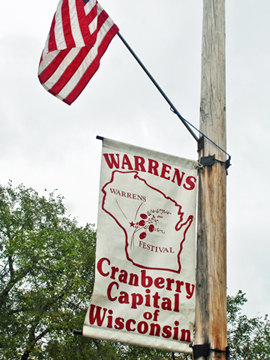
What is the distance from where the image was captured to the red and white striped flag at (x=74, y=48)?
4660 mm

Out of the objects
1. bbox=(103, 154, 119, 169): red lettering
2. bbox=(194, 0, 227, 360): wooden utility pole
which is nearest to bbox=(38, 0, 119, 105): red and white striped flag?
bbox=(194, 0, 227, 360): wooden utility pole

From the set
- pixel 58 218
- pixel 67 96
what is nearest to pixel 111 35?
pixel 67 96

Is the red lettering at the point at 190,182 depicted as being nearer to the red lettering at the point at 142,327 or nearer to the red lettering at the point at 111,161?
the red lettering at the point at 111,161

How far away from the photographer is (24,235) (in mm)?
20891

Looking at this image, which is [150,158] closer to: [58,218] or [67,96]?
[67,96]

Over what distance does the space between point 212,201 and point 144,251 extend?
31.3 inches

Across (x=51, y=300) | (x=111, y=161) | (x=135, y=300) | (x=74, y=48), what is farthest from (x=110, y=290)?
(x=51, y=300)

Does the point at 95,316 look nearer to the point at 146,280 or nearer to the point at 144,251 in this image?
the point at 146,280

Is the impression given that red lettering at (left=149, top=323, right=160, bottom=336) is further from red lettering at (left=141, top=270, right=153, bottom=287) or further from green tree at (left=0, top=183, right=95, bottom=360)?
green tree at (left=0, top=183, right=95, bottom=360)

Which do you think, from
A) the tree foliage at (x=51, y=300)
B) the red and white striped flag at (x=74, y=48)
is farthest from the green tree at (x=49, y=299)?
the red and white striped flag at (x=74, y=48)

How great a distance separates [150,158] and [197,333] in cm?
152

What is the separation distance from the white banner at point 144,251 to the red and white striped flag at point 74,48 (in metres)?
1.36

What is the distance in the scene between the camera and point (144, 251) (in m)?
3.35

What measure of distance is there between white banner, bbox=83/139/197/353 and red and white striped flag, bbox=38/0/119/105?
4.47 ft
